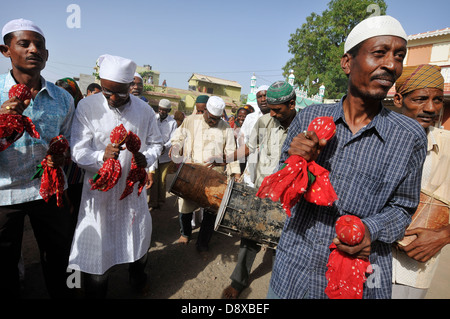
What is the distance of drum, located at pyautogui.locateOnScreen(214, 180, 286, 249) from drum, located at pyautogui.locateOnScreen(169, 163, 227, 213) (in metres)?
0.41

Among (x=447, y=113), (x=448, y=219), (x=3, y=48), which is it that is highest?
(x=447, y=113)

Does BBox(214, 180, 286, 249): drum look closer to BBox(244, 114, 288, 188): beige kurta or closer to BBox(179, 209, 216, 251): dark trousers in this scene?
BBox(244, 114, 288, 188): beige kurta

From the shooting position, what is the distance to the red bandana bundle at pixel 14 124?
1686 millimetres

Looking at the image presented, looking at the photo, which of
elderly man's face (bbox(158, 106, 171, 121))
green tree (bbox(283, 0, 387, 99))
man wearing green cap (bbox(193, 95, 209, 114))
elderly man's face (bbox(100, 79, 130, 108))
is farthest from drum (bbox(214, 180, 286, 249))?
green tree (bbox(283, 0, 387, 99))

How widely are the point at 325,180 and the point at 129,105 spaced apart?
6.78 feet

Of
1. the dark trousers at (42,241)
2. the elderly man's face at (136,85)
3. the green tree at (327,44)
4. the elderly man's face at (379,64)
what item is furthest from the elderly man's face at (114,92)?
the green tree at (327,44)

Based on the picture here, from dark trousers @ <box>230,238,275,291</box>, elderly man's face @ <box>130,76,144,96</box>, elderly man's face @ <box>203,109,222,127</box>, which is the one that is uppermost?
elderly man's face @ <box>130,76,144,96</box>

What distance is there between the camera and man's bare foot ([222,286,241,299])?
10.2 ft

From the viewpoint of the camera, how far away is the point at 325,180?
1.25m

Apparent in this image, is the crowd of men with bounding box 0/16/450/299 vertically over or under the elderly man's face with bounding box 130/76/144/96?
under

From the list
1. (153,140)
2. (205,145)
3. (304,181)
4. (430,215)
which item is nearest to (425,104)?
(430,215)

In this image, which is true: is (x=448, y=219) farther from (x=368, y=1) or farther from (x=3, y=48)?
(x=368, y=1)

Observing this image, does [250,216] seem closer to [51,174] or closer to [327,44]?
[51,174]
